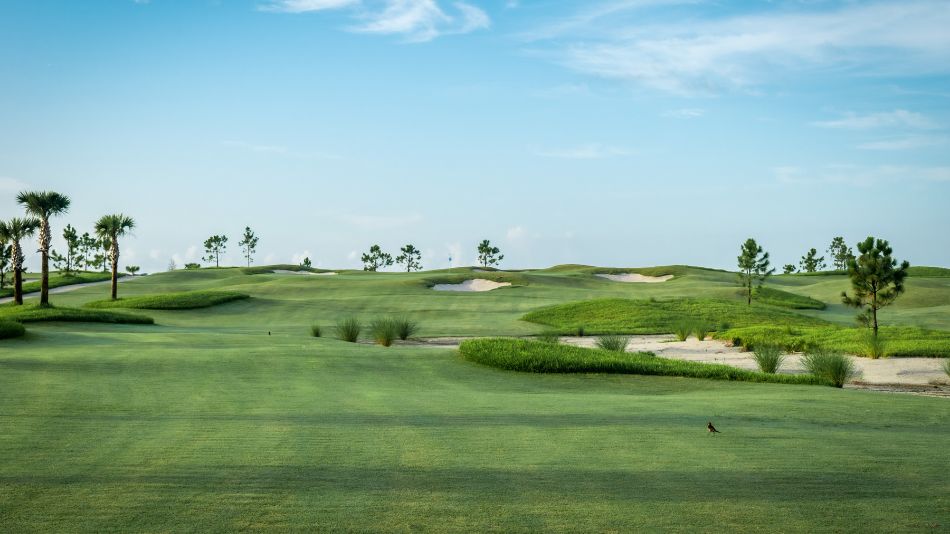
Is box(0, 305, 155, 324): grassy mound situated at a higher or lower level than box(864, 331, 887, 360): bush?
higher

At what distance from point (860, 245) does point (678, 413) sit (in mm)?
22730

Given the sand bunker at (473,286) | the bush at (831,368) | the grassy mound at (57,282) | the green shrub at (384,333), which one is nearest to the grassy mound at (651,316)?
the green shrub at (384,333)

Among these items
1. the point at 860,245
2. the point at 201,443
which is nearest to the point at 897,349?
the point at 860,245

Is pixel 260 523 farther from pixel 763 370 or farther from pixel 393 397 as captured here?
pixel 763 370

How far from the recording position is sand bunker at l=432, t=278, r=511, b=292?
241ft

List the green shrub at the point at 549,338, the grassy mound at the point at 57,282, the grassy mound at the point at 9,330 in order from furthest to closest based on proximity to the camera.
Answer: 1. the grassy mound at the point at 57,282
2. the grassy mound at the point at 9,330
3. the green shrub at the point at 549,338

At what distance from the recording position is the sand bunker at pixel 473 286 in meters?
73.5

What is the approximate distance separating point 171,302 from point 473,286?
2814 centimetres

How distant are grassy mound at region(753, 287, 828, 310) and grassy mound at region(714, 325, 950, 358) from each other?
22773mm

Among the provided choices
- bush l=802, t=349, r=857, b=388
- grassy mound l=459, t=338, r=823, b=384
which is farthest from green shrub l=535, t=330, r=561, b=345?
bush l=802, t=349, r=857, b=388

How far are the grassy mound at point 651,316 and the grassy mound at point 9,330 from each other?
23947mm

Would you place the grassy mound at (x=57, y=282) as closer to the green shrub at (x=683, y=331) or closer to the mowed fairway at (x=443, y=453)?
the green shrub at (x=683, y=331)

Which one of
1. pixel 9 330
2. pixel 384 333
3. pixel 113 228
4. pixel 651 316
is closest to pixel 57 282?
pixel 113 228

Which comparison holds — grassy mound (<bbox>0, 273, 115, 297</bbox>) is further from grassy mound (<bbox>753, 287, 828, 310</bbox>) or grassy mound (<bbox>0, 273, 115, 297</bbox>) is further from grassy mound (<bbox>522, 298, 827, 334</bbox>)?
grassy mound (<bbox>753, 287, 828, 310</bbox>)
